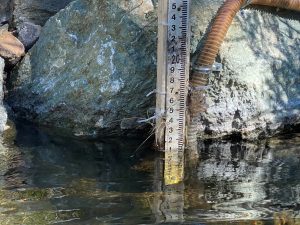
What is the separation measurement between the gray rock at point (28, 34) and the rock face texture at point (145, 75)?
2.69 ft

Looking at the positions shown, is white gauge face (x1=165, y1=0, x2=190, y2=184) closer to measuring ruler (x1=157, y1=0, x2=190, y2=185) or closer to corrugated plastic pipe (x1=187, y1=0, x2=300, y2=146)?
measuring ruler (x1=157, y1=0, x2=190, y2=185)

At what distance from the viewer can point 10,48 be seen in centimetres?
672

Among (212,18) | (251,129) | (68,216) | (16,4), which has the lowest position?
(68,216)

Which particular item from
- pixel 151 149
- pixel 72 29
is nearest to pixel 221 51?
pixel 151 149

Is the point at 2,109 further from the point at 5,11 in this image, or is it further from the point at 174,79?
the point at 174,79

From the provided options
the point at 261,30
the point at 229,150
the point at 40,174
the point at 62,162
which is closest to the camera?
the point at 40,174

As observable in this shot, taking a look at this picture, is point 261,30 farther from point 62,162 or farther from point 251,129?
point 62,162

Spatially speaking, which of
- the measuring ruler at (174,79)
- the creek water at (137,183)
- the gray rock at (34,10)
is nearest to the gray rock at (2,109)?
the creek water at (137,183)

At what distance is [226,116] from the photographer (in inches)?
230

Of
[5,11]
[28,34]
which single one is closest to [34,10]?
[5,11]

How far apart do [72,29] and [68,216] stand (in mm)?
2964

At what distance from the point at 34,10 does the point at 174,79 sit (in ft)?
11.1

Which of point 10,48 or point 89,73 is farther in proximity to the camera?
point 10,48

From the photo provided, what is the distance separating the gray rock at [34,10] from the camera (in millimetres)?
7426
